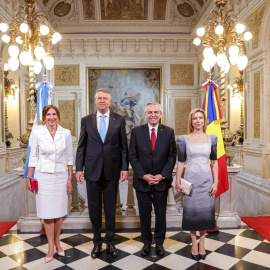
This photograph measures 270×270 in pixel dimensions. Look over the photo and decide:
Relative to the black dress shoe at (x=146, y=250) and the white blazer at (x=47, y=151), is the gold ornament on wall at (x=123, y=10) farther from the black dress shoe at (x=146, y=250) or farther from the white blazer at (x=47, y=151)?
the black dress shoe at (x=146, y=250)

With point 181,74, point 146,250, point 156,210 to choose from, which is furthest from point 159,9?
point 146,250

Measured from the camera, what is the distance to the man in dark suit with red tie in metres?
3.20

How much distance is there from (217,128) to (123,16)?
10111mm

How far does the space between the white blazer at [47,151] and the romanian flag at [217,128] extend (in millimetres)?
2076

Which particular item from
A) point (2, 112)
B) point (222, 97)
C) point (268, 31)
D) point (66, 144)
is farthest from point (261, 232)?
point (2, 112)

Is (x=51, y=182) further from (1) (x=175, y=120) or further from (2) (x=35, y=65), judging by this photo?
(1) (x=175, y=120)

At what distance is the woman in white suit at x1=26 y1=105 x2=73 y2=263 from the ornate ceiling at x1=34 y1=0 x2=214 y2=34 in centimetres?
1058

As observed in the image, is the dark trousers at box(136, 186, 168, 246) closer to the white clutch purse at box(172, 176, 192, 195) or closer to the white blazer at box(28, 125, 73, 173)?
the white clutch purse at box(172, 176, 192, 195)

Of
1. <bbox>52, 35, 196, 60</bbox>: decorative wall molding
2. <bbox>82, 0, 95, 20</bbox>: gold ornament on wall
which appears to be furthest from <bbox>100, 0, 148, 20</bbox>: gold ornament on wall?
<bbox>52, 35, 196, 60</bbox>: decorative wall molding

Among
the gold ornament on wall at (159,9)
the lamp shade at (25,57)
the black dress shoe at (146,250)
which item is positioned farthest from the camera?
the gold ornament on wall at (159,9)

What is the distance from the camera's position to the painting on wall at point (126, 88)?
1277cm

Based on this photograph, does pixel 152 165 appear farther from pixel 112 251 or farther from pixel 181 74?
pixel 181 74

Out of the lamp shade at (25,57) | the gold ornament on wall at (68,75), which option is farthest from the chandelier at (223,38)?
the gold ornament on wall at (68,75)

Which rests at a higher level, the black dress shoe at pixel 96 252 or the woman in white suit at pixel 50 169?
the woman in white suit at pixel 50 169
